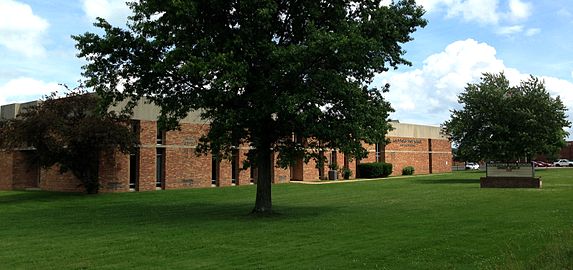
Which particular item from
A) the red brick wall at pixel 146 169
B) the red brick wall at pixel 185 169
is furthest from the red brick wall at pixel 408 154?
the red brick wall at pixel 146 169

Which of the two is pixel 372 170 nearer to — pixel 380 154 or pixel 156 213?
pixel 380 154

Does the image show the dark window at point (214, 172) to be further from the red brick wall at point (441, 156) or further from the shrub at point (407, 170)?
the red brick wall at point (441, 156)

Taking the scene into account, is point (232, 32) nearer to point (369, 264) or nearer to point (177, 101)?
point (177, 101)

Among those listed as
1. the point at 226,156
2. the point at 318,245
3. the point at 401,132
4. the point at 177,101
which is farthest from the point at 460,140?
the point at 318,245

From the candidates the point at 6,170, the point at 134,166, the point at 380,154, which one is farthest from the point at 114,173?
the point at 380,154

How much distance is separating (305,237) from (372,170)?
40.1m

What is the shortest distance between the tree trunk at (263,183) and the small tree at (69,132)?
40.0 ft

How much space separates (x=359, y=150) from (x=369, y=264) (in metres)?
8.38

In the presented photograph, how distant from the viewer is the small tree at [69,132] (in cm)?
2859

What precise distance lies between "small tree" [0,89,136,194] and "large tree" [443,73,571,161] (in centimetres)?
2318

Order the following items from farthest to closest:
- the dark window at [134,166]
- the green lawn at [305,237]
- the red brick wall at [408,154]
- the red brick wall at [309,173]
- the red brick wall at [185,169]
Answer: the red brick wall at [408,154], the red brick wall at [309,173], the red brick wall at [185,169], the dark window at [134,166], the green lawn at [305,237]

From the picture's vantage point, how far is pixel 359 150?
17547mm

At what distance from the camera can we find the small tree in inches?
1126

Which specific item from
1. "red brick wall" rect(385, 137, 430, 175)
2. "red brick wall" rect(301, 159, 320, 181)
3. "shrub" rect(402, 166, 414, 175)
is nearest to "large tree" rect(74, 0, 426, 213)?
"red brick wall" rect(301, 159, 320, 181)
